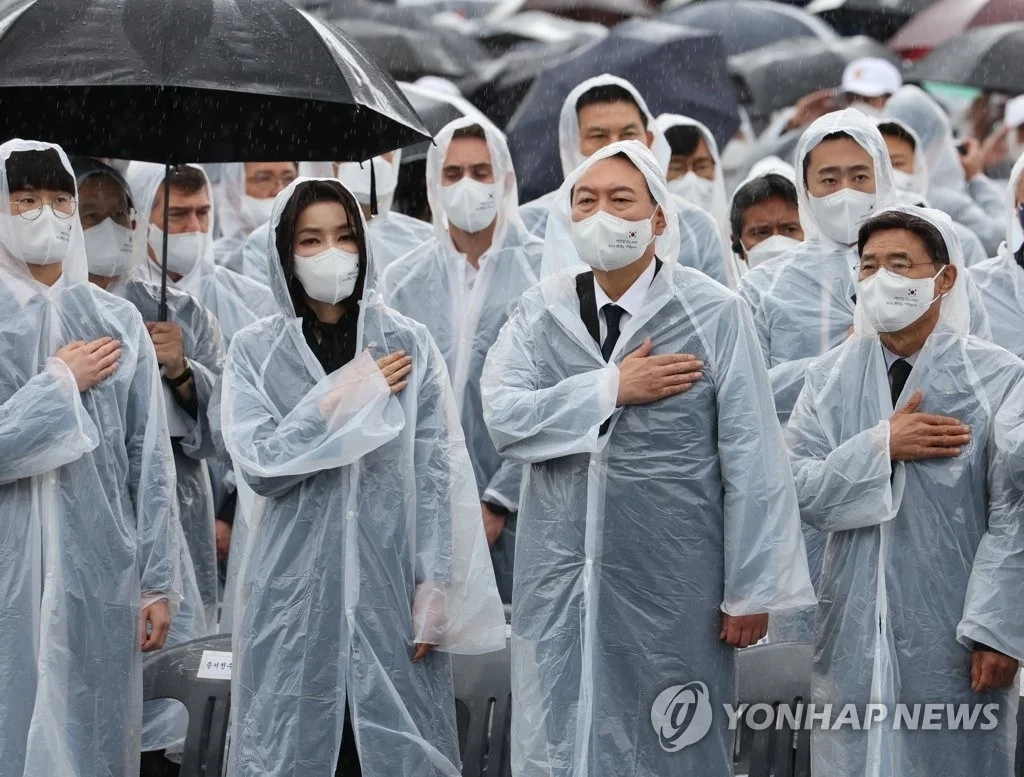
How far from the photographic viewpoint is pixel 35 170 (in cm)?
520

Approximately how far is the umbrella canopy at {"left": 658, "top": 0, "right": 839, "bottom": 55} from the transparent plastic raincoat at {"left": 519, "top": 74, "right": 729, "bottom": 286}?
5123 millimetres

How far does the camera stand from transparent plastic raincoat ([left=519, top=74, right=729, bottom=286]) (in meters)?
6.70

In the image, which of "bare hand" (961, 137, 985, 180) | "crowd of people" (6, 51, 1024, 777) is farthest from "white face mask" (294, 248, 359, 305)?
"bare hand" (961, 137, 985, 180)

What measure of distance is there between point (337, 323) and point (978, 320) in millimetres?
1815

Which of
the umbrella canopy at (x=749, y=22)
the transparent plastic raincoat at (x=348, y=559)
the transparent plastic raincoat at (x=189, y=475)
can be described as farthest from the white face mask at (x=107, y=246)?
the umbrella canopy at (x=749, y=22)

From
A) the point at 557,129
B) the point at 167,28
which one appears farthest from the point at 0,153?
the point at 557,129

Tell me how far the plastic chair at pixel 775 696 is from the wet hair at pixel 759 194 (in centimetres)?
207

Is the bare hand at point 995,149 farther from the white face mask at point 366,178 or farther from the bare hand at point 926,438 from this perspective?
the bare hand at point 926,438

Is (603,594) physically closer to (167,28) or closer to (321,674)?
(321,674)

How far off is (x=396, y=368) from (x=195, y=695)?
1259mm

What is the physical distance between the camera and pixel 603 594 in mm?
4812

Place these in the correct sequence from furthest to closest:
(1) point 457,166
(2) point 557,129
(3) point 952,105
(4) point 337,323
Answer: (3) point 952,105 < (2) point 557,129 < (1) point 457,166 < (4) point 337,323

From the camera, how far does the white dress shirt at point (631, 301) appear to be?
493cm

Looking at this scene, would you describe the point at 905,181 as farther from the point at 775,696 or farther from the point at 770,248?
the point at 775,696
